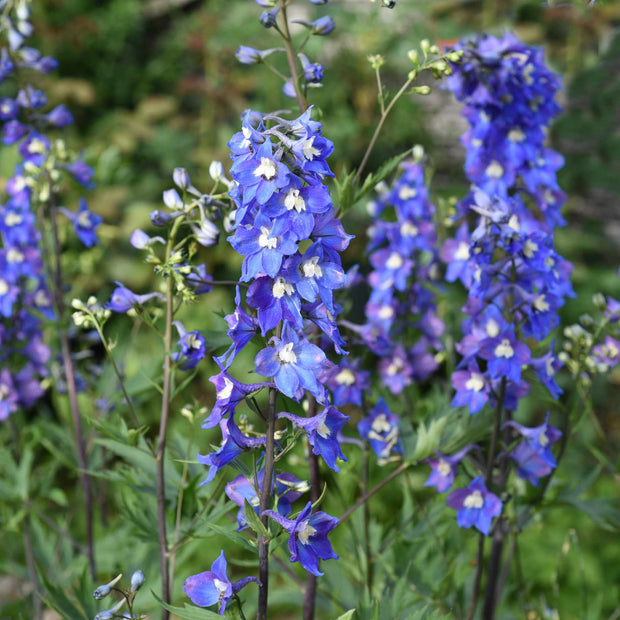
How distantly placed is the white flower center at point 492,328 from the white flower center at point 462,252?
0.26m

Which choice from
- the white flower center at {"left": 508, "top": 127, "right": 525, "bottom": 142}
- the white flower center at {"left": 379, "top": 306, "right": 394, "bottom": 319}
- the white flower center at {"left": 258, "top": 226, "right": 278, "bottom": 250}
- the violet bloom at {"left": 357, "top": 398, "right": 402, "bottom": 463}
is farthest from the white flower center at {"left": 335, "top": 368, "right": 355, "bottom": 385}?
the white flower center at {"left": 258, "top": 226, "right": 278, "bottom": 250}

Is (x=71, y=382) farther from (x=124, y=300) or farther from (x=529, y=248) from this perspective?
(x=529, y=248)

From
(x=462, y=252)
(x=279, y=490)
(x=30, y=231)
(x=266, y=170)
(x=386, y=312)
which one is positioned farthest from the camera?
(x=30, y=231)

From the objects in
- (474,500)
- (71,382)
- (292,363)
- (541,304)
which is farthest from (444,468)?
(71,382)

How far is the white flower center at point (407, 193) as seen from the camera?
2277 millimetres

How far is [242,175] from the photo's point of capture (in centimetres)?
122

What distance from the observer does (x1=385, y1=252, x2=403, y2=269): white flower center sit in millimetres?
2254

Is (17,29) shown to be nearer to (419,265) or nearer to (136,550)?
(419,265)

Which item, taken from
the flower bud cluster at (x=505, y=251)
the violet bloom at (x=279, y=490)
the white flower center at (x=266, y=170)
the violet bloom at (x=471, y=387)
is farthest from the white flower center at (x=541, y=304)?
the white flower center at (x=266, y=170)

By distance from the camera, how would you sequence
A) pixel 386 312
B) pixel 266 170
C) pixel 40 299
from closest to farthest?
pixel 266 170
pixel 386 312
pixel 40 299

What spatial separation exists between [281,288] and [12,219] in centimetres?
144

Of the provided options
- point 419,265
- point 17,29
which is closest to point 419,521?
point 419,265

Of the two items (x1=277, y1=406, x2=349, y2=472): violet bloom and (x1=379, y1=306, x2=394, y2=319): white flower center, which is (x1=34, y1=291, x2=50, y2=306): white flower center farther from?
(x1=277, y1=406, x2=349, y2=472): violet bloom

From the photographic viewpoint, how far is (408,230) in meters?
2.29
